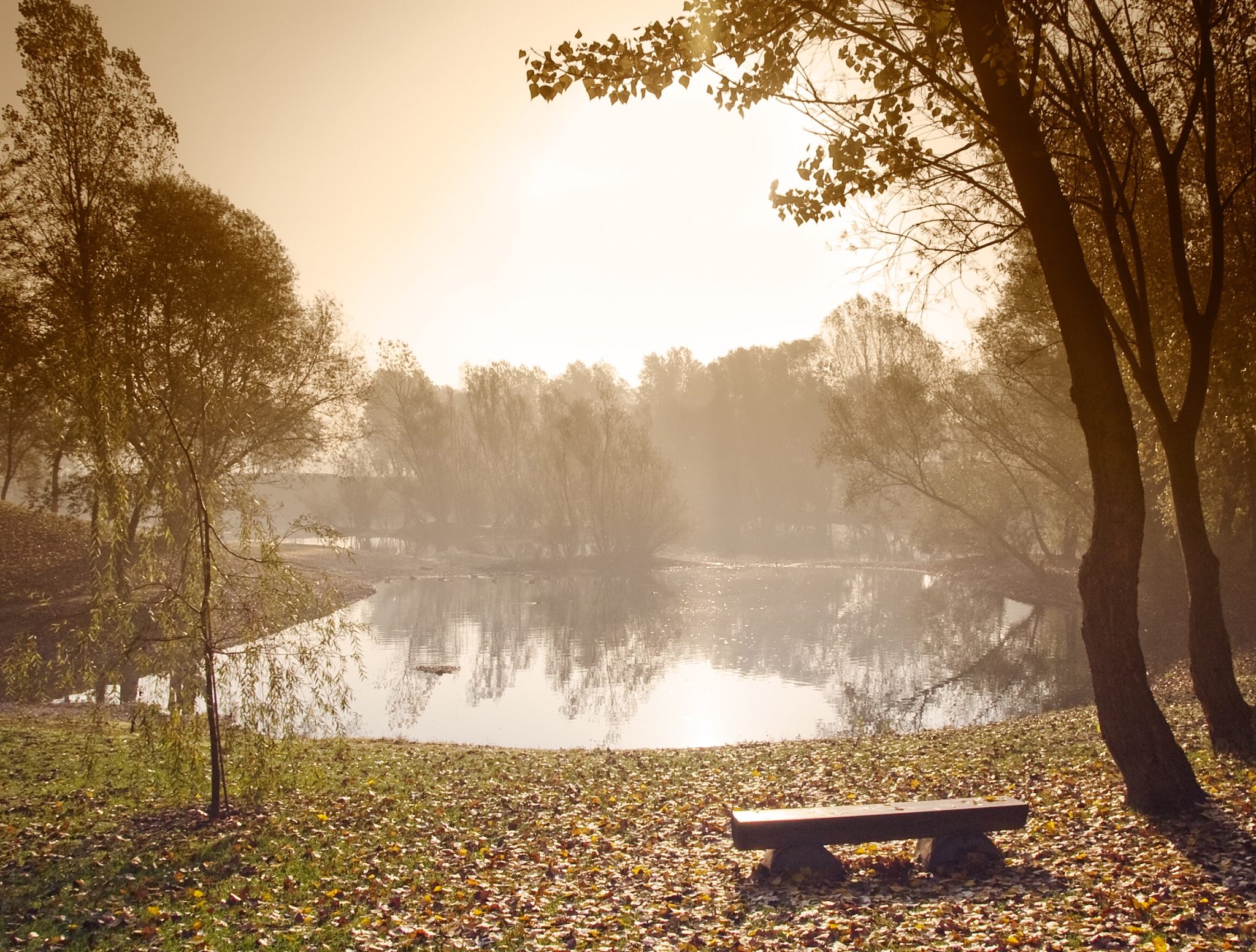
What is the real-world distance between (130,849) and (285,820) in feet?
4.99

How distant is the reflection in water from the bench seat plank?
9276mm

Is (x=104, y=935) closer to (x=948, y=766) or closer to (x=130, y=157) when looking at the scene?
(x=948, y=766)

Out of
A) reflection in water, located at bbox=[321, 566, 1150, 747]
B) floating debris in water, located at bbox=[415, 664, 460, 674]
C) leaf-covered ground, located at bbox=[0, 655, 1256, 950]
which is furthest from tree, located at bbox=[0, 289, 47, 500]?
leaf-covered ground, located at bbox=[0, 655, 1256, 950]

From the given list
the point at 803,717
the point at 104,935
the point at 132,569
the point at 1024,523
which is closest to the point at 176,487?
the point at 132,569

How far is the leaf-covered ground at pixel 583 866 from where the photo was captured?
6184 millimetres

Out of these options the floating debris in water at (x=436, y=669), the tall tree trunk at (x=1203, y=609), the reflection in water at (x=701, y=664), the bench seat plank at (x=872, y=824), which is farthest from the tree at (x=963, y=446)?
the bench seat plank at (x=872, y=824)

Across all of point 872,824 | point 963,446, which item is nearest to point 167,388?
point 872,824

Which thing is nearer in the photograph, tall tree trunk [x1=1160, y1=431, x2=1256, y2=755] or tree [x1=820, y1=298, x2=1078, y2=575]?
tall tree trunk [x1=1160, y1=431, x2=1256, y2=755]

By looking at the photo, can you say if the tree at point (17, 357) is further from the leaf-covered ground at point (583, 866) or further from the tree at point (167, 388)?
the leaf-covered ground at point (583, 866)

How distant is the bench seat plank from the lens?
731 centimetres

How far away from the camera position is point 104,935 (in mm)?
6203

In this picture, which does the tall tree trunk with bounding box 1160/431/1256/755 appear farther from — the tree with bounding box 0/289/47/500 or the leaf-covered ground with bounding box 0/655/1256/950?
the tree with bounding box 0/289/47/500

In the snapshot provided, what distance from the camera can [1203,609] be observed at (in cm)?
1003

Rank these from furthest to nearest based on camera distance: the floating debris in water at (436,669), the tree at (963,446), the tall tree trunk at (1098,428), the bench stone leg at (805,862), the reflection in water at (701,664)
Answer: the tree at (963,446) < the floating debris in water at (436,669) < the reflection in water at (701,664) < the tall tree trunk at (1098,428) < the bench stone leg at (805,862)
